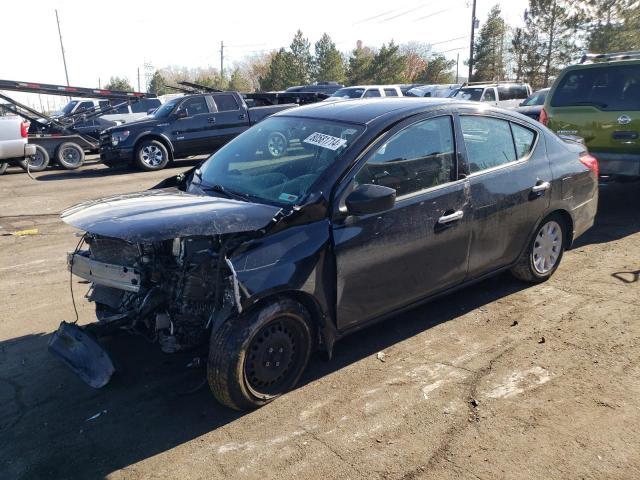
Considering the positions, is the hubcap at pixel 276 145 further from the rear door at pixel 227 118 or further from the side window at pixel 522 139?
the rear door at pixel 227 118

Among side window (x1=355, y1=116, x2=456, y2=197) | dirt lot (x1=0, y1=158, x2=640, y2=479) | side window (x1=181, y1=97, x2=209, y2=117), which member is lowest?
dirt lot (x1=0, y1=158, x2=640, y2=479)

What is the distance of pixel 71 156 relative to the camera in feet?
48.0

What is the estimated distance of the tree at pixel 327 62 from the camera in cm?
4956

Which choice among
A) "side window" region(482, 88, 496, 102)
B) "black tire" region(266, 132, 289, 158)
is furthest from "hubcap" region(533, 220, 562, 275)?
"side window" region(482, 88, 496, 102)

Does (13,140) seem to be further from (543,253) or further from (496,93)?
(496,93)

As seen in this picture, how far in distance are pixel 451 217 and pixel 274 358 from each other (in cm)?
168

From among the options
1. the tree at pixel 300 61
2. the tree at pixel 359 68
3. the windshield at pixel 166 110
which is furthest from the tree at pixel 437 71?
the windshield at pixel 166 110

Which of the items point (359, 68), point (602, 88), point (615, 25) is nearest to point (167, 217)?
point (602, 88)

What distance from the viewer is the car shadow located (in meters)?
2.95

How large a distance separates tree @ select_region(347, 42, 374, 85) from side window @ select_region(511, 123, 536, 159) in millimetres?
44541

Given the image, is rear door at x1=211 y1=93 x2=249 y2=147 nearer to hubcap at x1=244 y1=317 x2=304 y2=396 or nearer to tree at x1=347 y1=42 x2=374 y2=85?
hubcap at x1=244 y1=317 x2=304 y2=396

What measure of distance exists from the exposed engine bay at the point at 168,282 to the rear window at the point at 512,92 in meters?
19.2

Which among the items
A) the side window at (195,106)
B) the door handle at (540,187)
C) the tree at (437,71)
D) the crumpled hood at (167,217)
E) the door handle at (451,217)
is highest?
the tree at (437,71)

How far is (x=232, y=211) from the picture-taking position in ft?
10.5
